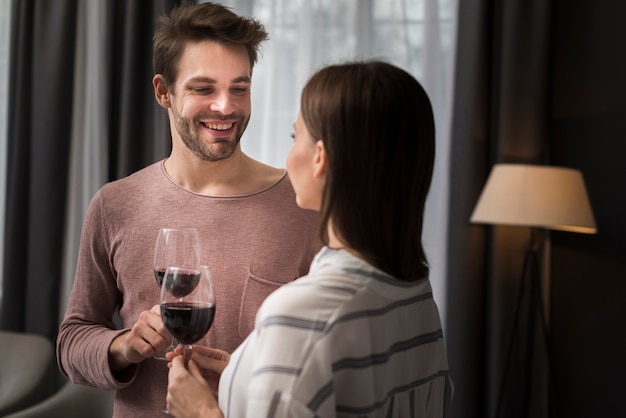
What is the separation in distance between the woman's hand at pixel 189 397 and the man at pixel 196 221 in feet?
1.19

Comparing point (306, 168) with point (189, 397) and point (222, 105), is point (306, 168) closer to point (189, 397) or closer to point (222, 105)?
point (189, 397)

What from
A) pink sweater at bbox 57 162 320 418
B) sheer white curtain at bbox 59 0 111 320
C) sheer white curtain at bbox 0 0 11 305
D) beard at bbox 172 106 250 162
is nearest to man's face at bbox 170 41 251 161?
beard at bbox 172 106 250 162

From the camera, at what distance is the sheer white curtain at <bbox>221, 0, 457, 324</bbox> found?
13.4 ft

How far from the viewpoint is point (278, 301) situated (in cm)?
123

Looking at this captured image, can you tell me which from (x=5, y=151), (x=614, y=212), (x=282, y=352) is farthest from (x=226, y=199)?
(x=5, y=151)

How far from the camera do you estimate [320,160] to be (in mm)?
1335

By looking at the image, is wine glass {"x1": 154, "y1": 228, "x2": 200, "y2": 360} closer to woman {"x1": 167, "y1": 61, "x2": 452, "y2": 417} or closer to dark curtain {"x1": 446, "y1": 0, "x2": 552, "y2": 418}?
woman {"x1": 167, "y1": 61, "x2": 452, "y2": 417}

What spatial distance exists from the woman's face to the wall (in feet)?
9.83

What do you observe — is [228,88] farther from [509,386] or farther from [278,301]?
[509,386]

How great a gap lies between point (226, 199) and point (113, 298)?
0.37 metres

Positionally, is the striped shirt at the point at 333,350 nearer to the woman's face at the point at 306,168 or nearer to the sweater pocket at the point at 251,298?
the woman's face at the point at 306,168

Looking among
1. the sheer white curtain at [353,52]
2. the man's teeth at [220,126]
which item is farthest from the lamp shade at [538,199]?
the man's teeth at [220,126]

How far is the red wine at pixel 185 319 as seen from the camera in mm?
1510

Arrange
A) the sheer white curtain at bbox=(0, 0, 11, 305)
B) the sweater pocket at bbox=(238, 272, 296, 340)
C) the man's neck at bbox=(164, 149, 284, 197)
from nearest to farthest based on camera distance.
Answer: the sweater pocket at bbox=(238, 272, 296, 340) → the man's neck at bbox=(164, 149, 284, 197) → the sheer white curtain at bbox=(0, 0, 11, 305)
